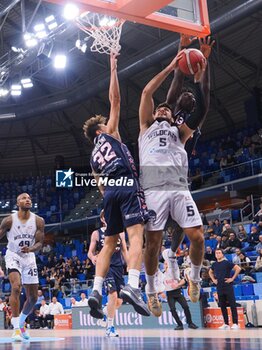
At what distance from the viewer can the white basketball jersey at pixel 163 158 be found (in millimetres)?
5258

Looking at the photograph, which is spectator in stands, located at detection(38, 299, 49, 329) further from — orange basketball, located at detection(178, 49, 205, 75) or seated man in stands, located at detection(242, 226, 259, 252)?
orange basketball, located at detection(178, 49, 205, 75)

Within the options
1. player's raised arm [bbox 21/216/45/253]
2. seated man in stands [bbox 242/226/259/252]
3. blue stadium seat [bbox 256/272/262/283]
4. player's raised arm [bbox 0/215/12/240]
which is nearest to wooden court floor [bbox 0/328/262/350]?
player's raised arm [bbox 21/216/45/253]

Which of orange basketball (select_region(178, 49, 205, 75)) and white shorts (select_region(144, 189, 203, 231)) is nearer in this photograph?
white shorts (select_region(144, 189, 203, 231))

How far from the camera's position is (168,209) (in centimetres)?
524

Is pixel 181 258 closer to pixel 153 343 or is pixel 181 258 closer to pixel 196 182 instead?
pixel 196 182

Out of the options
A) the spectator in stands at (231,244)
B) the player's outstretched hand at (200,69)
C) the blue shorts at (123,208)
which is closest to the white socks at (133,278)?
the blue shorts at (123,208)

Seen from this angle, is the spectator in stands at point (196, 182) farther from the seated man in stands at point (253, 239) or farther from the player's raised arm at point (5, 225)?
the player's raised arm at point (5, 225)

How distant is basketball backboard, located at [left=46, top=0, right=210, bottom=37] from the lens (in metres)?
5.98

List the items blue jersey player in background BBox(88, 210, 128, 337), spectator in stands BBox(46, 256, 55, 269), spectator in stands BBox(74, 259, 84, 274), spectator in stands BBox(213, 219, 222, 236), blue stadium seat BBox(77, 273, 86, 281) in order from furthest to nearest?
spectator in stands BBox(46, 256, 55, 269) < spectator in stands BBox(74, 259, 84, 274) < blue stadium seat BBox(77, 273, 86, 281) < spectator in stands BBox(213, 219, 222, 236) < blue jersey player in background BBox(88, 210, 128, 337)

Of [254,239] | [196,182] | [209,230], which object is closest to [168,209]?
[254,239]

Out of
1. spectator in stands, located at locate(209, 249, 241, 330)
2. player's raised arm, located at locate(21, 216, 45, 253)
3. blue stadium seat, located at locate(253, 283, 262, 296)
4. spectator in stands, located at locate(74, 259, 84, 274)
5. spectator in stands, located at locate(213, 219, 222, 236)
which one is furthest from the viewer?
spectator in stands, located at locate(74, 259, 84, 274)

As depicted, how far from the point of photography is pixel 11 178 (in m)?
32.8

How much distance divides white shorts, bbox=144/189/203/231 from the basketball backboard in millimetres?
2186

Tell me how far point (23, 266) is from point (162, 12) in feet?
14.2
